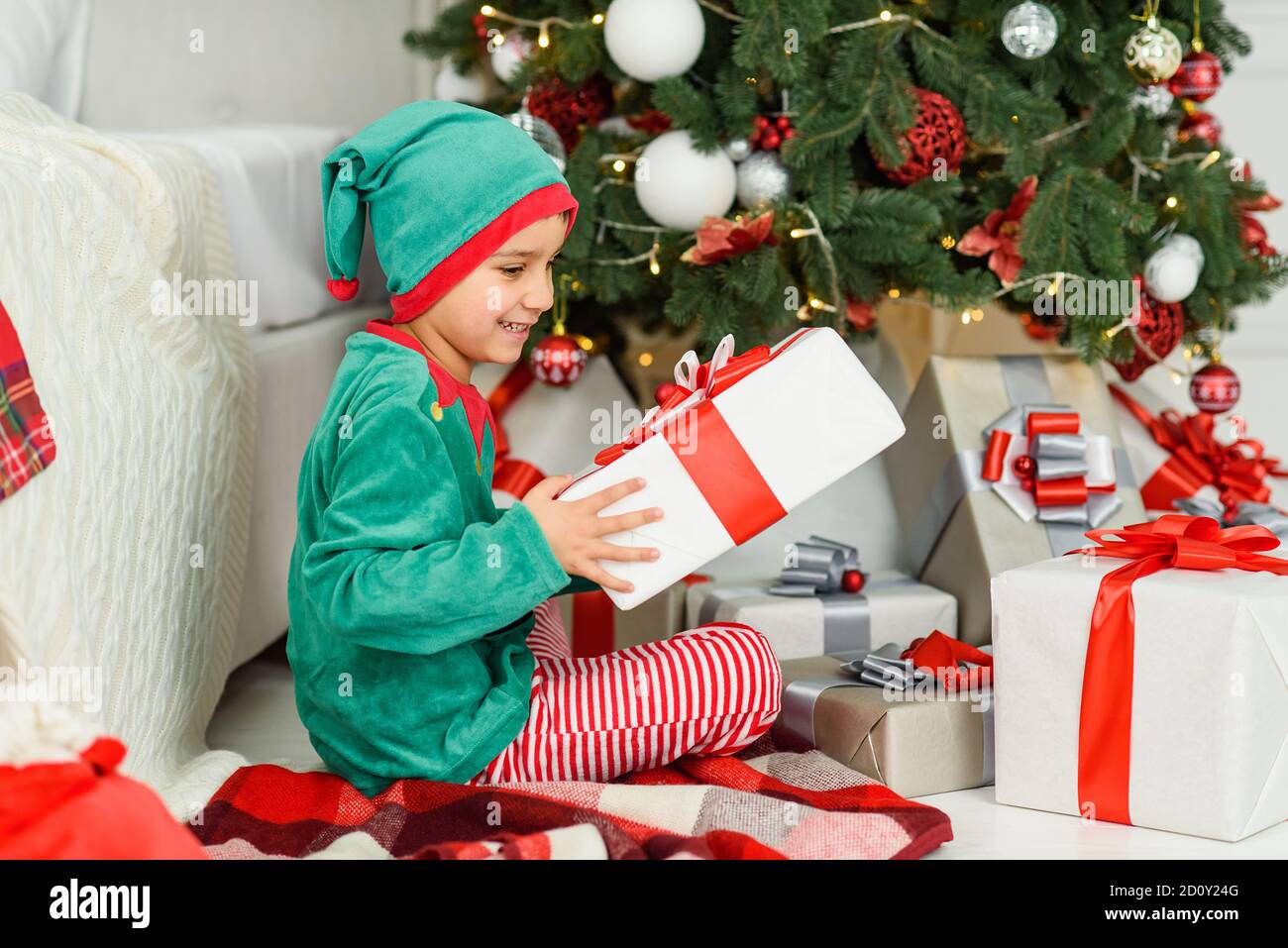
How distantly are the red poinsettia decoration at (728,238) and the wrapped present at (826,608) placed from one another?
376 mm

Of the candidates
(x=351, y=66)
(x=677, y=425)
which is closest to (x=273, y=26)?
(x=351, y=66)

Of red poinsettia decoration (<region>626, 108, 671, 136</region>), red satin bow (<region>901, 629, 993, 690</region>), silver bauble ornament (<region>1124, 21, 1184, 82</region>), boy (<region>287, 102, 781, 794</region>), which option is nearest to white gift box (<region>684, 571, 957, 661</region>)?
red satin bow (<region>901, 629, 993, 690</region>)

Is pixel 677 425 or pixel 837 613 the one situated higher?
pixel 677 425

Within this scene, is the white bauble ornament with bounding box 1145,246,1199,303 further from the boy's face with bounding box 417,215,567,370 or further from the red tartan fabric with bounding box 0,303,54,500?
the red tartan fabric with bounding box 0,303,54,500

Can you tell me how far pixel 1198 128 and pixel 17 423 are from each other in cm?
174

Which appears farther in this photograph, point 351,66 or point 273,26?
point 351,66

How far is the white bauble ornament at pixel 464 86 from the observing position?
1916 millimetres

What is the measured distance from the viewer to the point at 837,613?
5.01 feet

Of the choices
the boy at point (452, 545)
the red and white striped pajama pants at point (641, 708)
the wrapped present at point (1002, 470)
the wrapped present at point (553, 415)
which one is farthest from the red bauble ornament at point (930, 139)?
the red and white striped pajama pants at point (641, 708)

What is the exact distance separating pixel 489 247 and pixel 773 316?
0.60 meters
